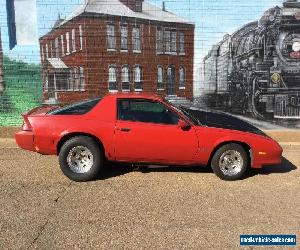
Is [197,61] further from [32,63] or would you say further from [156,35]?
[32,63]

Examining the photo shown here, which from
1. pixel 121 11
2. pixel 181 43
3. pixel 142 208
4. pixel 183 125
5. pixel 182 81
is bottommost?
pixel 142 208

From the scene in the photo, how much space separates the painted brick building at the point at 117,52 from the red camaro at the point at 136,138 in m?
4.70

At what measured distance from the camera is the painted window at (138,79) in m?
11.1

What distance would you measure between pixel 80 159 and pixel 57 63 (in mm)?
5516

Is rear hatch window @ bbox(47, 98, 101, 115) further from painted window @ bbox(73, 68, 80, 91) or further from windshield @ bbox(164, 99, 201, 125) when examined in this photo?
painted window @ bbox(73, 68, 80, 91)

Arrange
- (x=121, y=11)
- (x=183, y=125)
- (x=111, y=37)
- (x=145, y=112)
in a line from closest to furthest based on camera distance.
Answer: (x=183, y=125), (x=145, y=112), (x=121, y=11), (x=111, y=37)

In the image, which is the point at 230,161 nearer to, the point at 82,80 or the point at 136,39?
the point at 136,39

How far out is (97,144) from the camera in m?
6.36

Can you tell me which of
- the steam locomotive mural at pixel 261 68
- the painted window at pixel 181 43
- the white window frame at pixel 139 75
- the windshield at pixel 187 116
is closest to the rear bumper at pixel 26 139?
the windshield at pixel 187 116

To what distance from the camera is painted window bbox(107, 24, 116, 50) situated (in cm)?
1086

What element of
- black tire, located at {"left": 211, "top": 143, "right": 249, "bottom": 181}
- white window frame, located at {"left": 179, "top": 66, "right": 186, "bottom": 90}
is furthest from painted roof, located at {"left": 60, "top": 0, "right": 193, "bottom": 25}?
black tire, located at {"left": 211, "top": 143, "right": 249, "bottom": 181}

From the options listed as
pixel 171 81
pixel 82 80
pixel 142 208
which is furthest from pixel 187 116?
pixel 82 80

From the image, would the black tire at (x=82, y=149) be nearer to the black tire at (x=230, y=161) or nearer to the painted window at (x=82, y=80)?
the black tire at (x=230, y=161)

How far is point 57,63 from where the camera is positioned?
11102mm
